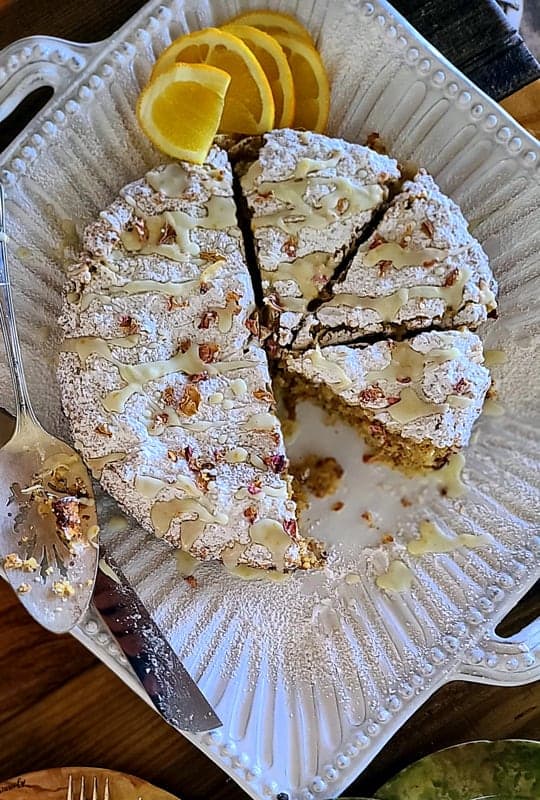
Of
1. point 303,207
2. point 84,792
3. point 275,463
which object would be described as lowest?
point 84,792

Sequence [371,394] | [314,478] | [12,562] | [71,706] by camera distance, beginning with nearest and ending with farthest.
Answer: [12,562] < [371,394] < [71,706] < [314,478]

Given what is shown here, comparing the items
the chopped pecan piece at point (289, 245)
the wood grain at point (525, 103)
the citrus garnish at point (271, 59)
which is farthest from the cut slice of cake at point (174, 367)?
the wood grain at point (525, 103)

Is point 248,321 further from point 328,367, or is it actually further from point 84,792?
point 84,792

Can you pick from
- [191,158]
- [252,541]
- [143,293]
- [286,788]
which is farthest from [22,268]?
[286,788]

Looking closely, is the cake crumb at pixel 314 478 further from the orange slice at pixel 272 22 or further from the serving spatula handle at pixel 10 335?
the orange slice at pixel 272 22

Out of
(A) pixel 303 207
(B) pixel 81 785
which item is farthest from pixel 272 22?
(B) pixel 81 785

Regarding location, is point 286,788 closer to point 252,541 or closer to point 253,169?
point 252,541
